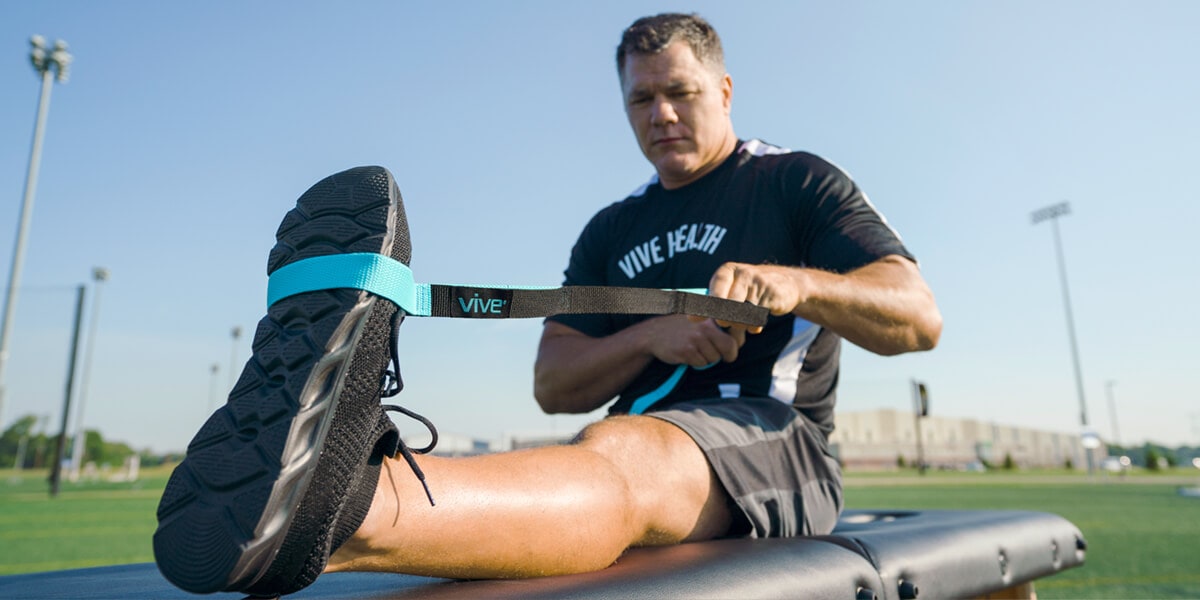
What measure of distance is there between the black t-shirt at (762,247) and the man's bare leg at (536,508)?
508mm

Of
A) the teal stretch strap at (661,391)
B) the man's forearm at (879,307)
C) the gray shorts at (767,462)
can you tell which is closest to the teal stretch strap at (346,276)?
the gray shorts at (767,462)

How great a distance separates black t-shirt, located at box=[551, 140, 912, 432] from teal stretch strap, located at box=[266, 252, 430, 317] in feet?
3.40

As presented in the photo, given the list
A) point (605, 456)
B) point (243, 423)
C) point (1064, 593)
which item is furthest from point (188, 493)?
point (1064, 593)

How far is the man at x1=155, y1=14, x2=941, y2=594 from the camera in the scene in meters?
0.76

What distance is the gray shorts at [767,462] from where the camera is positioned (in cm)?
137

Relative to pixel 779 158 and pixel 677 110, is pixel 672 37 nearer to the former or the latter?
pixel 677 110

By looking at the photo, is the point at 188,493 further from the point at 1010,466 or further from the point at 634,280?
the point at 1010,466

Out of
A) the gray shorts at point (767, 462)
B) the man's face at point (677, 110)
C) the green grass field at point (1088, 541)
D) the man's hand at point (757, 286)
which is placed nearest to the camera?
the man's hand at point (757, 286)

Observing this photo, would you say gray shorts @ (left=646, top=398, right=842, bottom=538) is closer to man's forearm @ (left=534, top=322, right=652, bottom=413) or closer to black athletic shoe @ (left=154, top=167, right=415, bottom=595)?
man's forearm @ (left=534, top=322, right=652, bottom=413)

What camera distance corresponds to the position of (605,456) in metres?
1.14

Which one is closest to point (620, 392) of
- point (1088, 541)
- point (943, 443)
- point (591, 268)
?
point (591, 268)

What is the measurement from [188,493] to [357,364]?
205 mm

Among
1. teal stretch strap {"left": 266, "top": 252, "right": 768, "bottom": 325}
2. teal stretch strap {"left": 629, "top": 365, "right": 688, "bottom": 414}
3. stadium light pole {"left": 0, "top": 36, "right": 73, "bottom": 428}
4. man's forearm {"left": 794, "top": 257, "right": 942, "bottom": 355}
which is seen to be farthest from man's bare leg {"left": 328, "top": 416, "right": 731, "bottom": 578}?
stadium light pole {"left": 0, "top": 36, "right": 73, "bottom": 428}

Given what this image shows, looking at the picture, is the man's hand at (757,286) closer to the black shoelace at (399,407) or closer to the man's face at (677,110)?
the black shoelace at (399,407)
